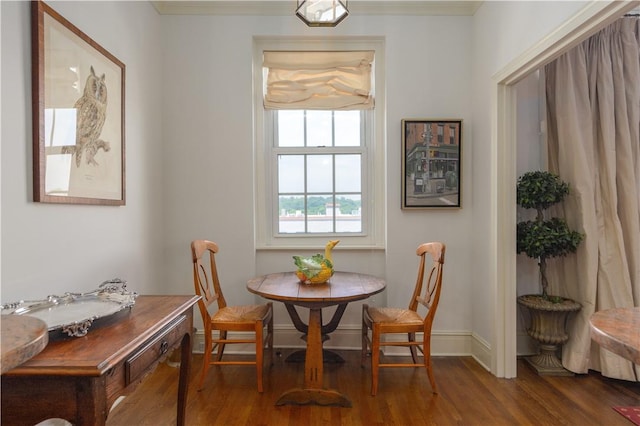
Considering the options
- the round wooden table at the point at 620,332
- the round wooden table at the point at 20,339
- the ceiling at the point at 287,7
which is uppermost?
the ceiling at the point at 287,7

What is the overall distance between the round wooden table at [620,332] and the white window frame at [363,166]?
1.83 metres

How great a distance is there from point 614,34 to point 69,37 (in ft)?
11.6

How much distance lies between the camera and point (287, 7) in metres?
2.86

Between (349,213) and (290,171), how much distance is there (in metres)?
0.65

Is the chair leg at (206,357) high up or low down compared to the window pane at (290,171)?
down

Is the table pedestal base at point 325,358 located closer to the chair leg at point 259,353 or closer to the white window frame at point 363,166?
the chair leg at point 259,353

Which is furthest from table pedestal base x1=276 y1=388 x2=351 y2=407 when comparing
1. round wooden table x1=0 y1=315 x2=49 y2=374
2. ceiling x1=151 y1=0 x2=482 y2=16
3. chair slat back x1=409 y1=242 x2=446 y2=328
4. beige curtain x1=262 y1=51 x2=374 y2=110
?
ceiling x1=151 y1=0 x2=482 y2=16

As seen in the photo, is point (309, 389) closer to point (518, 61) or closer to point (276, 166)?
point (276, 166)

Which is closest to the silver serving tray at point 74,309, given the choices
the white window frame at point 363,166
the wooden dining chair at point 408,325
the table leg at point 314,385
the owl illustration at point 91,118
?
the owl illustration at point 91,118

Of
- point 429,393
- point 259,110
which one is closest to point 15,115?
A: point 259,110

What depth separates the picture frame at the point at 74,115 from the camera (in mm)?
1555

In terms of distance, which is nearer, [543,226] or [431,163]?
[543,226]

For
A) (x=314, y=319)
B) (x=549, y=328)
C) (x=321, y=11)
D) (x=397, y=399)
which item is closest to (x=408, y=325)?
(x=397, y=399)

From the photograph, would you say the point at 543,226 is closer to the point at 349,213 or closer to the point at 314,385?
the point at 349,213
